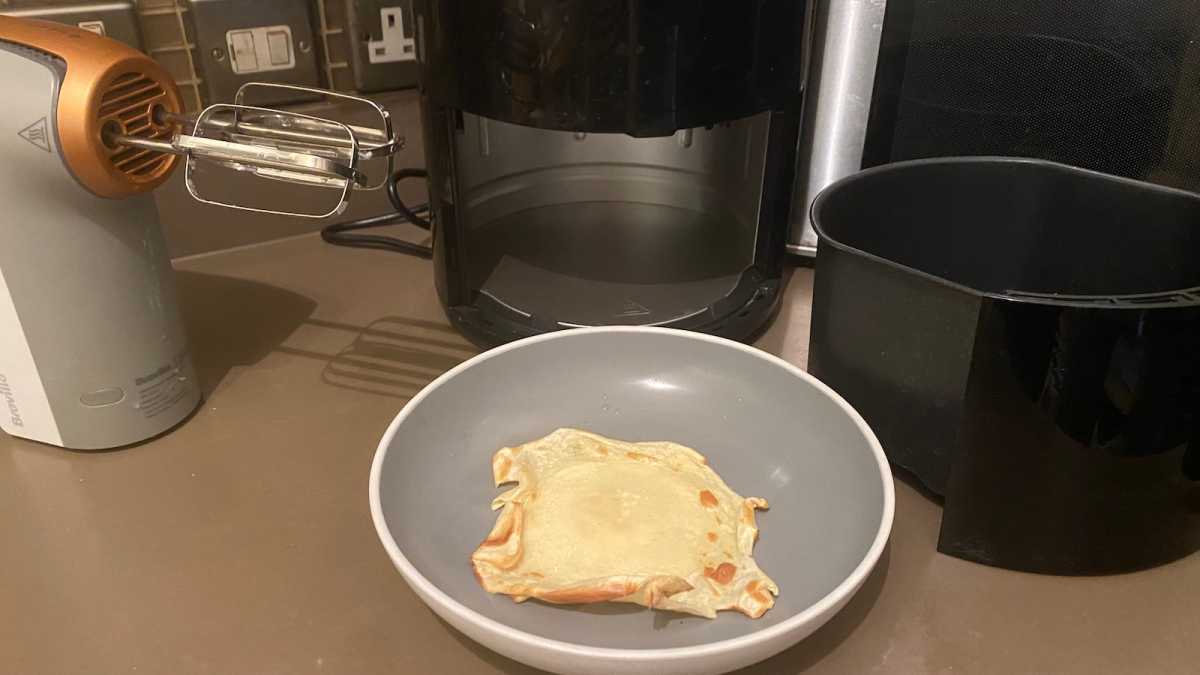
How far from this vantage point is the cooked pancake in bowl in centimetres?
44

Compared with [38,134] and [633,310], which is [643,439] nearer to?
[633,310]

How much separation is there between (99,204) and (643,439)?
12.9 inches

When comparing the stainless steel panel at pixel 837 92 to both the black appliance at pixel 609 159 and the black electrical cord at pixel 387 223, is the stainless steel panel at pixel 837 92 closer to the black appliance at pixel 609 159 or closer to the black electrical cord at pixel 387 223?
the black appliance at pixel 609 159

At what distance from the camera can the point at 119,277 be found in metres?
0.53

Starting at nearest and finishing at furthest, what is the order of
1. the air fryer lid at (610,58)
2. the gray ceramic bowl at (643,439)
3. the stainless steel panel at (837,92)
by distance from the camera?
1. the gray ceramic bowl at (643,439)
2. the air fryer lid at (610,58)
3. the stainless steel panel at (837,92)

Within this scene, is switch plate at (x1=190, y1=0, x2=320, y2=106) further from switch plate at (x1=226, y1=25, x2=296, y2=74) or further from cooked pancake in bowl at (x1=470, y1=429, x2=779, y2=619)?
cooked pancake in bowl at (x1=470, y1=429, x2=779, y2=619)

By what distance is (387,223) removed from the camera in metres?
0.84

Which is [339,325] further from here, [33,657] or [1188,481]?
[1188,481]

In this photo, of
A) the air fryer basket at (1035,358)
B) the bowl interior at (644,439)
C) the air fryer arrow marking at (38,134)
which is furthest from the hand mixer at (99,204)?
the air fryer basket at (1035,358)

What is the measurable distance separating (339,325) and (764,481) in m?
0.35

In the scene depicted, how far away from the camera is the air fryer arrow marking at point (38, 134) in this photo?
0.47 m

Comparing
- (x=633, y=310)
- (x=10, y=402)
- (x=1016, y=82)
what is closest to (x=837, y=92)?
(x=1016, y=82)

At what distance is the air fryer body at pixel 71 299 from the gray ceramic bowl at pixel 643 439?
0.55 ft

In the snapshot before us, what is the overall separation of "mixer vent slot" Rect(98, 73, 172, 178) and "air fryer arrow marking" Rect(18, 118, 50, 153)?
28mm
